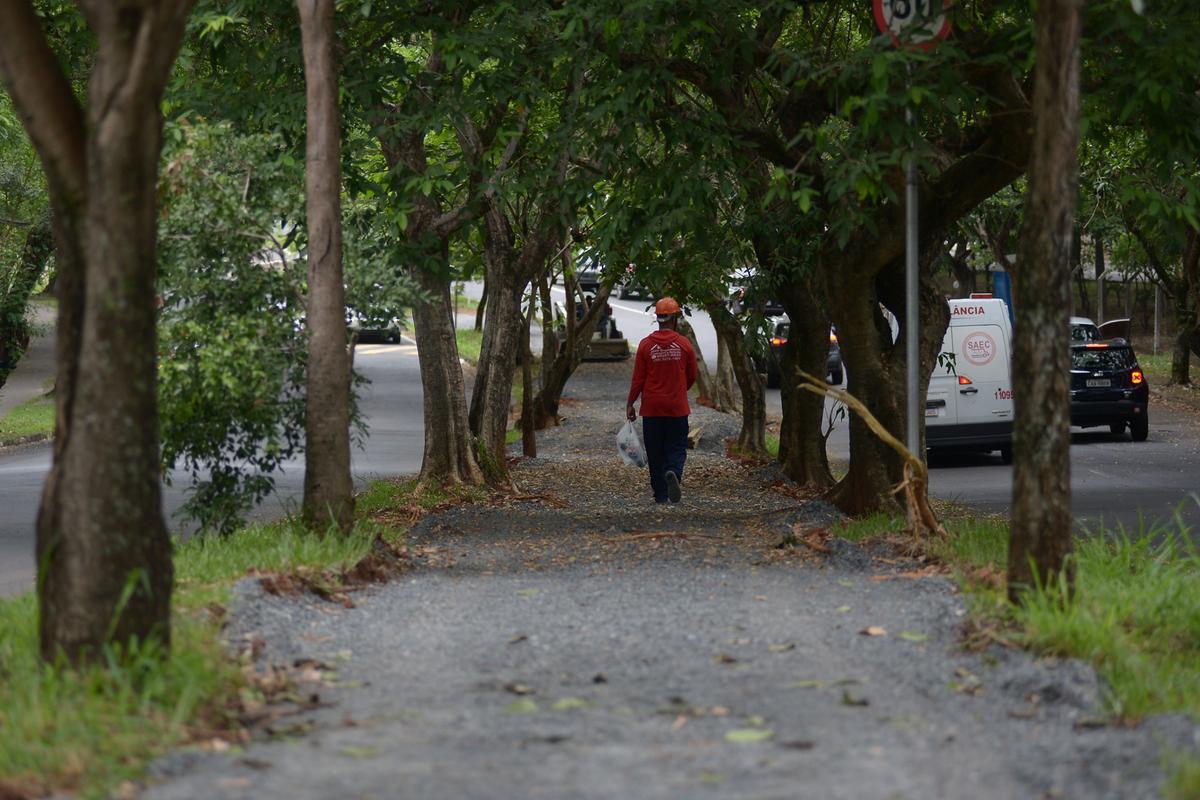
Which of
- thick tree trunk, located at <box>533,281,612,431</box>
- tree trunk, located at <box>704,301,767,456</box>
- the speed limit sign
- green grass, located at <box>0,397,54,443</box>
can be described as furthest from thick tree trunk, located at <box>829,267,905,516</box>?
green grass, located at <box>0,397,54,443</box>

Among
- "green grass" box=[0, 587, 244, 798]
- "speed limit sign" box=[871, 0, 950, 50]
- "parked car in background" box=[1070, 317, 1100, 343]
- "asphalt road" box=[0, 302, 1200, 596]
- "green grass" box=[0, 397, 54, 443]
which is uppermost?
"speed limit sign" box=[871, 0, 950, 50]

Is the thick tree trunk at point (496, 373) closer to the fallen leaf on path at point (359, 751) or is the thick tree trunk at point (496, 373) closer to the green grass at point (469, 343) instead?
the fallen leaf on path at point (359, 751)

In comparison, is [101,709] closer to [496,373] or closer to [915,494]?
[915,494]

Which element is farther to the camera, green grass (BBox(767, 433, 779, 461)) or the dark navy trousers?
green grass (BBox(767, 433, 779, 461))

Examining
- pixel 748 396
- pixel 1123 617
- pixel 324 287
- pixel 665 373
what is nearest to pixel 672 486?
pixel 665 373

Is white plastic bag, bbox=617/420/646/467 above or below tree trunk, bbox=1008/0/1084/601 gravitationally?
below

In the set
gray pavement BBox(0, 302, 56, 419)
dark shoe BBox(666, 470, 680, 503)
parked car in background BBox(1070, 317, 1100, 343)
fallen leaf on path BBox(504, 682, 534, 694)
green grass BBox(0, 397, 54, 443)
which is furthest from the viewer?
gray pavement BBox(0, 302, 56, 419)

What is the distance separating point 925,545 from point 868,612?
194cm

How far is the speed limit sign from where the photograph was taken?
10.2 m

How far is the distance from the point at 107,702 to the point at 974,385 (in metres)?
17.0

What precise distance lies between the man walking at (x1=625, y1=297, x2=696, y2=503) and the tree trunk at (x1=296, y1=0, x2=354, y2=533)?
4587 millimetres

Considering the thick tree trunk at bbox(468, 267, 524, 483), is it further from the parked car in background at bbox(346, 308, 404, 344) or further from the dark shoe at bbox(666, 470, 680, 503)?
the parked car in background at bbox(346, 308, 404, 344)

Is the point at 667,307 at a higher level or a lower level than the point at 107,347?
higher

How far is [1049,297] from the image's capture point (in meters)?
A: 7.24
